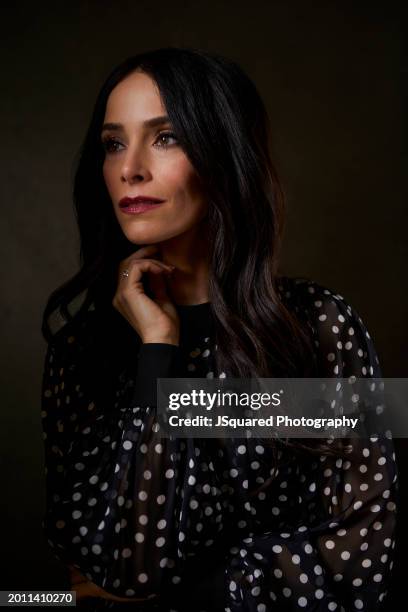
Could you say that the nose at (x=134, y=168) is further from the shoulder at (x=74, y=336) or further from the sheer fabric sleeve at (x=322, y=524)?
the sheer fabric sleeve at (x=322, y=524)

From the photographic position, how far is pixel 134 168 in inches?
48.4

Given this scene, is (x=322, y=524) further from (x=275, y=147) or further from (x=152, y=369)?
(x=275, y=147)

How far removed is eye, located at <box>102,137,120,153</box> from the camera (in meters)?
1.32

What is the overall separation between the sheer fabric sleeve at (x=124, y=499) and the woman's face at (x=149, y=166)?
0.81 ft

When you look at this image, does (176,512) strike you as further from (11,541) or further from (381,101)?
(381,101)

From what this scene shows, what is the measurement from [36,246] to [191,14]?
0.90m

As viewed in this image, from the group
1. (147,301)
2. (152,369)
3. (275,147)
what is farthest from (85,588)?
(275,147)

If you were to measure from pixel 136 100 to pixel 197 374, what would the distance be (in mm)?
568

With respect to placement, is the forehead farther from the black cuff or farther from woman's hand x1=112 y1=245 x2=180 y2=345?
the black cuff

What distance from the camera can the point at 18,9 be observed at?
1983 millimetres

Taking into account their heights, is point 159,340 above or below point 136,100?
below

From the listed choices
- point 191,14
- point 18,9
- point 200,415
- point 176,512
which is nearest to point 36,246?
point 18,9

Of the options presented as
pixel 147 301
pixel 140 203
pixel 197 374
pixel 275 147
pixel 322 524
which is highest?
pixel 275 147

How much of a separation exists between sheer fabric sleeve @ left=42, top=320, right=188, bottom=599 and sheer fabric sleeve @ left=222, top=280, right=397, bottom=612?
17cm
